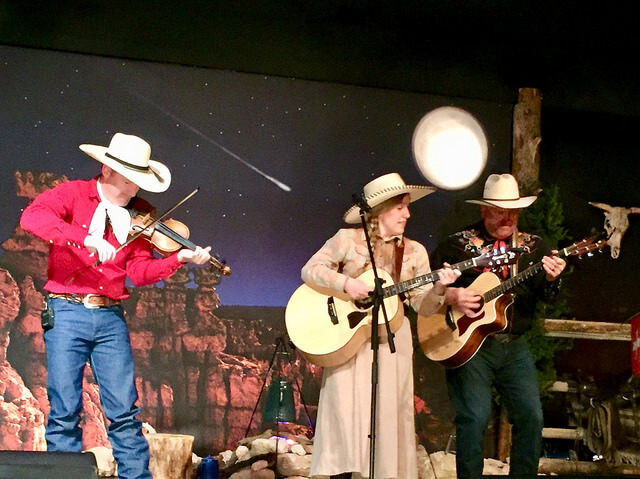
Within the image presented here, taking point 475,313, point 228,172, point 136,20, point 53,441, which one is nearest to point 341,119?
point 228,172

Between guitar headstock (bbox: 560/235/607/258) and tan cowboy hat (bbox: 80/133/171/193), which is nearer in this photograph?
tan cowboy hat (bbox: 80/133/171/193)

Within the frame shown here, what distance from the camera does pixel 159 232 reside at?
464 cm

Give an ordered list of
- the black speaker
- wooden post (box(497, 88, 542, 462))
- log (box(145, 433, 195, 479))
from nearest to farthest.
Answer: the black speaker < log (box(145, 433, 195, 479)) < wooden post (box(497, 88, 542, 462))

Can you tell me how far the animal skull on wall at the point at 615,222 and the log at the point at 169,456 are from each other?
167 inches

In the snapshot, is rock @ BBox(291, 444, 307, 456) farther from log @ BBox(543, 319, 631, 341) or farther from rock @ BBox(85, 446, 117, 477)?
log @ BBox(543, 319, 631, 341)

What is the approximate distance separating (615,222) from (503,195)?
2.29 meters

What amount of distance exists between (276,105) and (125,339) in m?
2.58

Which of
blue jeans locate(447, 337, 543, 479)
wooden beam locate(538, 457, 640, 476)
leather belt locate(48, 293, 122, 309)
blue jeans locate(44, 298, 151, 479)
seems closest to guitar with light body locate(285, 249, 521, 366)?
blue jeans locate(447, 337, 543, 479)

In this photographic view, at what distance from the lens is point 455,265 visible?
4.99 metres

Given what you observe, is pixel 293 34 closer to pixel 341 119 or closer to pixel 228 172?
pixel 341 119

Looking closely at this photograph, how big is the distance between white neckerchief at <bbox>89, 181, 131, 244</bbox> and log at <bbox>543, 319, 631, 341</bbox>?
380 centimetres

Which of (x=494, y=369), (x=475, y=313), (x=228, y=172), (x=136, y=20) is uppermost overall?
(x=136, y=20)

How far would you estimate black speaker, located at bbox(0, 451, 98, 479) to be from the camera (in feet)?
9.76

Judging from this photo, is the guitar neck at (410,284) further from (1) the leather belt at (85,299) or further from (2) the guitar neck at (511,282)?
(1) the leather belt at (85,299)
